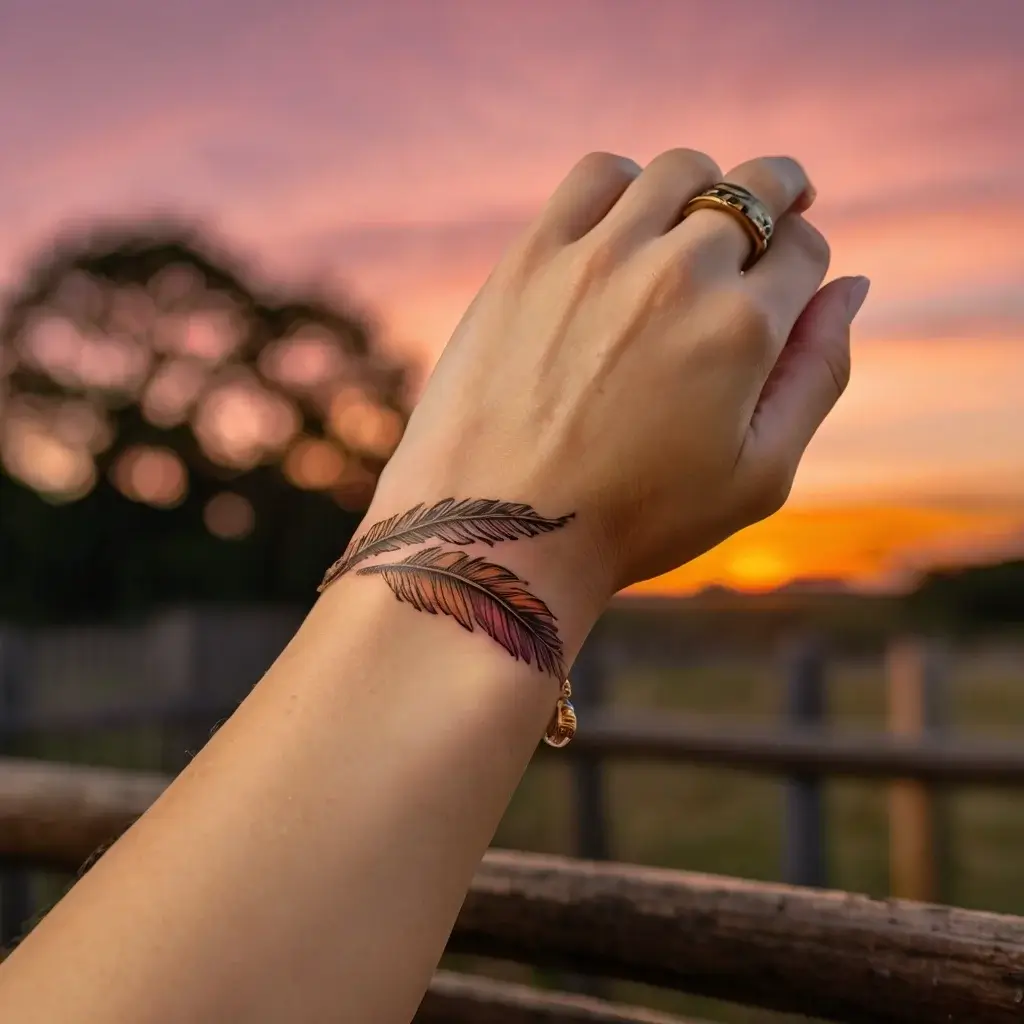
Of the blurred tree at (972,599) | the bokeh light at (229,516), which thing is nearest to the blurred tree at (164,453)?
the bokeh light at (229,516)

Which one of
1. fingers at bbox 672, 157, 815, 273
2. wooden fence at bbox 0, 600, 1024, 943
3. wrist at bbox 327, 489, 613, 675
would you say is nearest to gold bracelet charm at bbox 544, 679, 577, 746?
wrist at bbox 327, 489, 613, 675

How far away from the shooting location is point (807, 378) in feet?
2.84

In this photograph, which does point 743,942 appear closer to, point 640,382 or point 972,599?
point 640,382

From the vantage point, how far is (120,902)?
0.61m

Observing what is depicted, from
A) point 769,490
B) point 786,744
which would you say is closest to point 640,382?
point 769,490

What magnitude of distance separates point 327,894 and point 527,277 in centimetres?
52

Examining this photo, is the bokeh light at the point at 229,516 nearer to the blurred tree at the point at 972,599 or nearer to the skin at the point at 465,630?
the blurred tree at the point at 972,599

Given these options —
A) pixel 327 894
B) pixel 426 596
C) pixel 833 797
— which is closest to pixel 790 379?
pixel 426 596

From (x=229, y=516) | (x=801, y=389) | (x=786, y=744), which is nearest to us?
(x=801, y=389)

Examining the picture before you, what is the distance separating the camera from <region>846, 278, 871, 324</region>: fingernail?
36.6 inches

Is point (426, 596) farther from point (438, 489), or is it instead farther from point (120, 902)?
point (120, 902)

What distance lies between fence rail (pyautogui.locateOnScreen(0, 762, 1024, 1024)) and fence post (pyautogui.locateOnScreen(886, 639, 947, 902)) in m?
3.45

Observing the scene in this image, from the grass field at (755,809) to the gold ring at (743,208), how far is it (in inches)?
159

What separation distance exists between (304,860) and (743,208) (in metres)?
0.59
